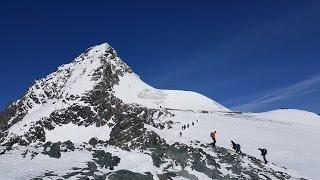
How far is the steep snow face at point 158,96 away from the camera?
130 m

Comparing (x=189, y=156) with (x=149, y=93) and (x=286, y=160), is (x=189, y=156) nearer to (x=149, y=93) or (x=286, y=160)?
(x=286, y=160)

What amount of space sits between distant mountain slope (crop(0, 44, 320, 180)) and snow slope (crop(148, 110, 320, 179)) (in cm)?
14

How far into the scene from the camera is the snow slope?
47.5 metres

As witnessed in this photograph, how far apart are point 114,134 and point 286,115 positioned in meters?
62.1

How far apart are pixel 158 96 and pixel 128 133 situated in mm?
84449

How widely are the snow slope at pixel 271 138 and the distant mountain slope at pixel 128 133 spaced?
142mm

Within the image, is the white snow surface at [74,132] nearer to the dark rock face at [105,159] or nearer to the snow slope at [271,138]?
the snow slope at [271,138]

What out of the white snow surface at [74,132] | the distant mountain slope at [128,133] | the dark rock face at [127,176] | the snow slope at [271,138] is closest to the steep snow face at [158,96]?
the distant mountain slope at [128,133]

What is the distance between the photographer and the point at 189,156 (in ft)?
93.2

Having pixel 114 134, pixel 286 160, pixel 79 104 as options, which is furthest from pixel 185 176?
pixel 79 104

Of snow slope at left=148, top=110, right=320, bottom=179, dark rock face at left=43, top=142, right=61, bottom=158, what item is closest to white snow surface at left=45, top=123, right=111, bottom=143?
snow slope at left=148, top=110, right=320, bottom=179

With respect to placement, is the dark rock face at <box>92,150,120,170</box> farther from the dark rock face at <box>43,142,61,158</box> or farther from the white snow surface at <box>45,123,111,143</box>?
the white snow surface at <box>45,123,111,143</box>

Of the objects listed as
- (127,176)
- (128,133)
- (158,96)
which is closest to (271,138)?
(128,133)

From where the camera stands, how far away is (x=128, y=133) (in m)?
56.6
